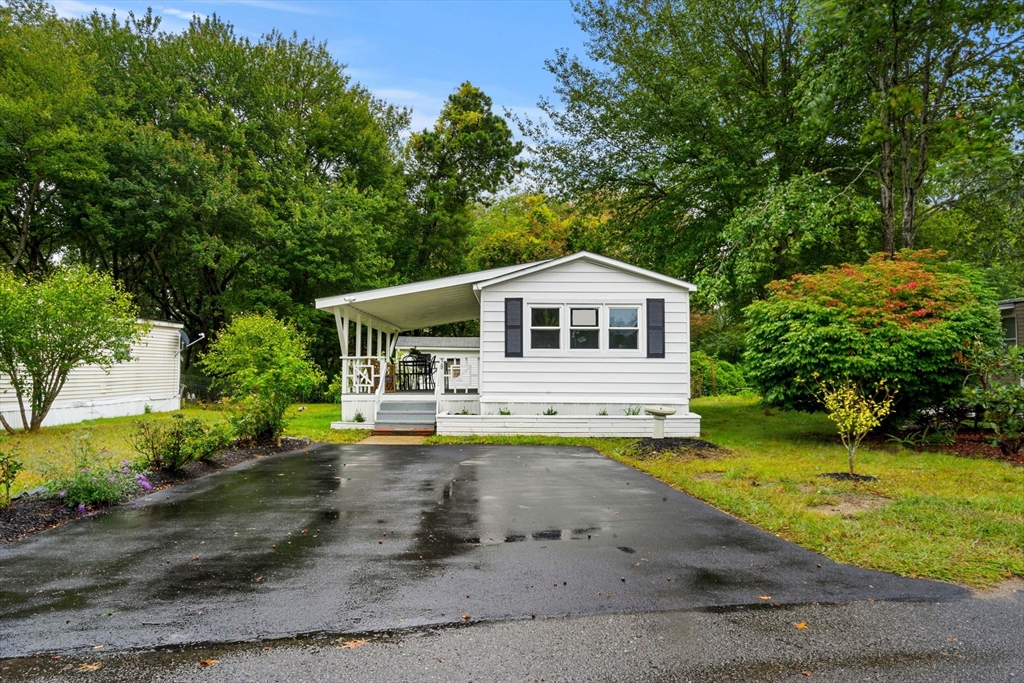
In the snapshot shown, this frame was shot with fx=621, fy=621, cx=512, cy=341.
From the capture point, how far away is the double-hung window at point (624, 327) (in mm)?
13070

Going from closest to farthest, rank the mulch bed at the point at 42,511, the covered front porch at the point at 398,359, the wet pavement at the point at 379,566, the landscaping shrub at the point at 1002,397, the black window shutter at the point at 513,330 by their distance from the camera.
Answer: the wet pavement at the point at 379,566 < the mulch bed at the point at 42,511 < the landscaping shrub at the point at 1002,397 < the black window shutter at the point at 513,330 < the covered front porch at the point at 398,359

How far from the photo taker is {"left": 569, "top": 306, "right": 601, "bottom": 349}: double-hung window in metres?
13.1

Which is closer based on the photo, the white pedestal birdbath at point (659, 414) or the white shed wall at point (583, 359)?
the white pedestal birdbath at point (659, 414)

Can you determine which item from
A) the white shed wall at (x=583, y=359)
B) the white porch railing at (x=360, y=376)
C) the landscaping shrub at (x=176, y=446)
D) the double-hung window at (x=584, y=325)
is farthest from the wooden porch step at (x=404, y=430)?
the landscaping shrub at (x=176, y=446)

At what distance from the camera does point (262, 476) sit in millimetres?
8367

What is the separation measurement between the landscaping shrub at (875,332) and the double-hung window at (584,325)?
302cm

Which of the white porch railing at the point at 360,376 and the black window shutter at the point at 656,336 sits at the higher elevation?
the black window shutter at the point at 656,336

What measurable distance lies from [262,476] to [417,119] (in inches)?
1055

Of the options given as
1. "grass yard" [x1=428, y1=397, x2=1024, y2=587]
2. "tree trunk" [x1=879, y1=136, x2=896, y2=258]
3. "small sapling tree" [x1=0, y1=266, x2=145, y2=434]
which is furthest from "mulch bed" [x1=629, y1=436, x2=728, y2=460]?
"small sapling tree" [x1=0, y1=266, x2=145, y2=434]

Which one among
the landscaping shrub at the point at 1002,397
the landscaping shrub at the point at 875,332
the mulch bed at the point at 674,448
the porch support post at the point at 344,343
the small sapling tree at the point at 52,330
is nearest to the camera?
the landscaping shrub at the point at 1002,397

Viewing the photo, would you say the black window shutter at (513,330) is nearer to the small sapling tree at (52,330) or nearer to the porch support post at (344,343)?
the porch support post at (344,343)

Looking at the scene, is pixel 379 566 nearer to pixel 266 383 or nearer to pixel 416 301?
pixel 266 383

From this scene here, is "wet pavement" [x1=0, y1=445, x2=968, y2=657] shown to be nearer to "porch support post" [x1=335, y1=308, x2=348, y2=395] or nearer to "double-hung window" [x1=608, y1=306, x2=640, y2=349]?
"double-hung window" [x1=608, y1=306, x2=640, y2=349]

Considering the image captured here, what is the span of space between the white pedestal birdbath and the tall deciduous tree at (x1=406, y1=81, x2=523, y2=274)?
16472 millimetres
